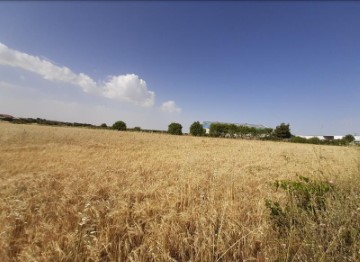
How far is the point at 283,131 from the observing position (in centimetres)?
7300

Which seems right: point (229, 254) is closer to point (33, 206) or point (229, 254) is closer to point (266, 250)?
point (266, 250)

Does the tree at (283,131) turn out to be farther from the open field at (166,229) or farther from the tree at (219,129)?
the open field at (166,229)

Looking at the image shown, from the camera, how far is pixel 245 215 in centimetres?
330

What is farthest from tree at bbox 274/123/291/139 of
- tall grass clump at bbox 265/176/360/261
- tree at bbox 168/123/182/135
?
tall grass clump at bbox 265/176/360/261

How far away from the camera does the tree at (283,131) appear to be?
73000 mm

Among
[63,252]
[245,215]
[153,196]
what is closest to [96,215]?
Result: [63,252]

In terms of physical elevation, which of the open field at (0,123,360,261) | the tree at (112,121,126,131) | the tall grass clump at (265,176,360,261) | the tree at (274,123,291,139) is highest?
the tree at (274,123,291,139)

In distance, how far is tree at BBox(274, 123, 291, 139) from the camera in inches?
2874

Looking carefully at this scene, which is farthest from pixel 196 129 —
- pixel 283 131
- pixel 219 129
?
pixel 283 131

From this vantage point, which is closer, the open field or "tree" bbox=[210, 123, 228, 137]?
the open field

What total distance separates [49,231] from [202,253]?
85.0 inches

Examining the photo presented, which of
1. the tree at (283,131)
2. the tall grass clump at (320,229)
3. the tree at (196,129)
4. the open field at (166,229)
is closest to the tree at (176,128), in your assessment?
the tree at (196,129)

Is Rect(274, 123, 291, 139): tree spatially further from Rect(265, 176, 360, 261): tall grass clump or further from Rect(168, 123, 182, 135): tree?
Rect(265, 176, 360, 261): tall grass clump

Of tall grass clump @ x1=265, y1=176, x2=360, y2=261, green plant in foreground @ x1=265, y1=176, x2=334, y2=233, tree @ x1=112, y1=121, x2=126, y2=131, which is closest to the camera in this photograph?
tall grass clump @ x1=265, y1=176, x2=360, y2=261
